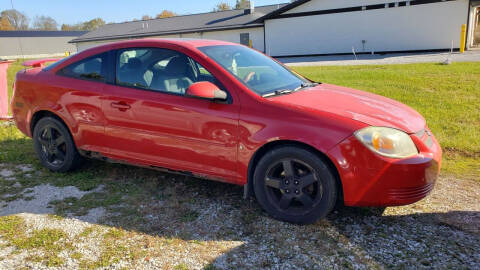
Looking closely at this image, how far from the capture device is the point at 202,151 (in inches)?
142

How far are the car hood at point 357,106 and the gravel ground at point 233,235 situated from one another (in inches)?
34.7

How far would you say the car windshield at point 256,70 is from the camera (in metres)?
3.69

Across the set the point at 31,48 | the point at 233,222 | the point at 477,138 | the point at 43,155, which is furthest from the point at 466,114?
the point at 31,48

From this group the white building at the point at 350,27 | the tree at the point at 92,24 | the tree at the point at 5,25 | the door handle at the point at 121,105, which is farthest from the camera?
the tree at the point at 92,24

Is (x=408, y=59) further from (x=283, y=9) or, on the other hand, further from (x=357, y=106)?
(x=357, y=106)

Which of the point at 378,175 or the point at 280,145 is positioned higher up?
the point at 280,145

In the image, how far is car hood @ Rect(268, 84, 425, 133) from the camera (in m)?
3.22

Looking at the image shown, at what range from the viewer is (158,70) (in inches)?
156

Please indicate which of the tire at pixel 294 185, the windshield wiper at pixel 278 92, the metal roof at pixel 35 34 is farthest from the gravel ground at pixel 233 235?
the metal roof at pixel 35 34

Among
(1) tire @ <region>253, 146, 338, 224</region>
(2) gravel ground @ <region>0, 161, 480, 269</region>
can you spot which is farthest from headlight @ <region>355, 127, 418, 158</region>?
(2) gravel ground @ <region>0, 161, 480, 269</region>

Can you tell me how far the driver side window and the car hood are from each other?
35.4 inches

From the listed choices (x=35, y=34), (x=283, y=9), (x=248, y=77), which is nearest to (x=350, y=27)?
(x=283, y=9)

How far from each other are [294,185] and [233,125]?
2.49ft

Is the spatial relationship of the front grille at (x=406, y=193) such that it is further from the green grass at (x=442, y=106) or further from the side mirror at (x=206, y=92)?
the green grass at (x=442, y=106)
